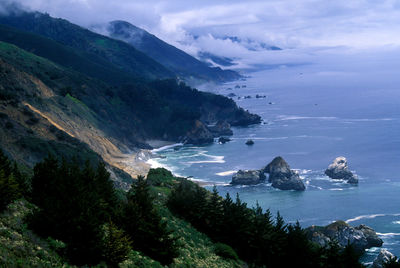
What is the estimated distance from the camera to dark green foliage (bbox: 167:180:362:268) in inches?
1211

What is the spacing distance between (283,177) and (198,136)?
2248 inches

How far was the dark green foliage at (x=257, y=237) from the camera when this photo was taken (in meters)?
30.8

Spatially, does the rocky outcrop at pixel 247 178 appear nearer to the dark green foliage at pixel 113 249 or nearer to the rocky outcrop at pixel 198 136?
the rocky outcrop at pixel 198 136

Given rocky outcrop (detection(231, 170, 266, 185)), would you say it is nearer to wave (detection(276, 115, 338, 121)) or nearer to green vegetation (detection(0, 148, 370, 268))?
green vegetation (detection(0, 148, 370, 268))

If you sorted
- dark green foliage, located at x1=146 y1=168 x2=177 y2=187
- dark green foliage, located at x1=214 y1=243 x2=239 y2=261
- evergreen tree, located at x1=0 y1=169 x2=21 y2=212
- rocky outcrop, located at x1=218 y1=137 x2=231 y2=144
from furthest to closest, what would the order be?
rocky outcrop, located at x1=218 y1=137 x2=231 y2=144 → dark green foliage, located at x1=146 y1=168 x2=177 y2=187 → dark green foliage, located at x1=214 y1=243 x2=239 y2=261 → evergreen tree, located at x1=0 y1=169 x2=21 y2=212

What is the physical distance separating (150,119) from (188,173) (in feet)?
180

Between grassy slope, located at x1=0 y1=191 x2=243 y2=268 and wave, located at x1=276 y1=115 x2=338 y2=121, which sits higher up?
wave, located at x1=276 y1=115 x2=338 y2=121

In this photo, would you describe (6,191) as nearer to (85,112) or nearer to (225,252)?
(225,252)

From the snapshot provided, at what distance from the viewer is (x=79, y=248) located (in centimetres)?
1877

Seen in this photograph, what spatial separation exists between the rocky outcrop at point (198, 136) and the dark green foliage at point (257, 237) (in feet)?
340

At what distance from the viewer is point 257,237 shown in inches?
1244

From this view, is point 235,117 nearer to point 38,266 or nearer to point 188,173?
point 188,173

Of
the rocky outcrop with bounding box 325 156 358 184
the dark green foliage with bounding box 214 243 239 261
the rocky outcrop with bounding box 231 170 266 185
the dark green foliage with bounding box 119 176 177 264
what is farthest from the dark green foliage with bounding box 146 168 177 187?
the rocky outcrop with bounding box 325 156 358 184

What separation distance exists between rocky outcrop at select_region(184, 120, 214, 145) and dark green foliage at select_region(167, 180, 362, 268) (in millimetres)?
103639
